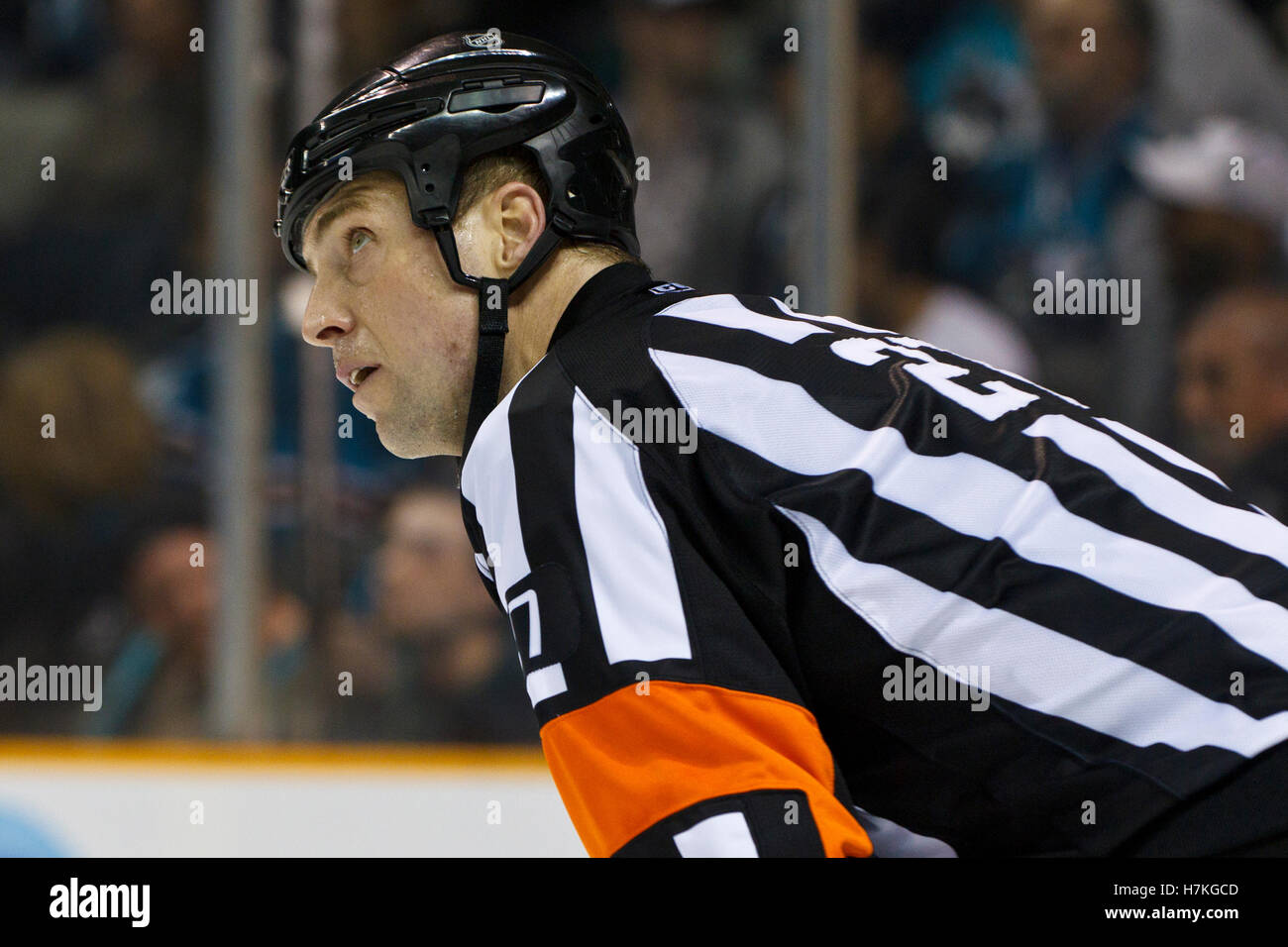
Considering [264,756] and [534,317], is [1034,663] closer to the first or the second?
[534,317]

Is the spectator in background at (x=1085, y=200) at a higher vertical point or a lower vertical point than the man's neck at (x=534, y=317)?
higher

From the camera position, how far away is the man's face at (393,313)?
1.70m

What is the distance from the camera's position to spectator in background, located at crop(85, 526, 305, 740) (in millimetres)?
3924

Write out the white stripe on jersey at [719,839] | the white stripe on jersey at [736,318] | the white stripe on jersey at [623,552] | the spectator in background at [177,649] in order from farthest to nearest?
the spectator in background at [177,649] → the white stripe on jersey at [736,318] → the white stripe on jersey at [623,552] → the white stripe on jersey at [719,839]

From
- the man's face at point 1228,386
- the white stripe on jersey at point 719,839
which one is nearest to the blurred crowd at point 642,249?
the man's face at point 1228,386

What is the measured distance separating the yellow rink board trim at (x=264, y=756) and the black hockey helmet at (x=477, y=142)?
2290mm

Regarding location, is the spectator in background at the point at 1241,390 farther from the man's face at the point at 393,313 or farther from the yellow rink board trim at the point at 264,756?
the man's face at the point at 393,313

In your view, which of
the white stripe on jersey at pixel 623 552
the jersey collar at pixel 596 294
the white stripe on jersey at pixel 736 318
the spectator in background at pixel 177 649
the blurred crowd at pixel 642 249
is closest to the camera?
the white stripe on jersey at pixel 623 552

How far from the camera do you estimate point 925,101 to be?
4.18 meters

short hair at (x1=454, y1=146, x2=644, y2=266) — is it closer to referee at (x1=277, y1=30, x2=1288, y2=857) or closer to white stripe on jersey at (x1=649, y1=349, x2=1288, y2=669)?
referee at (x1=277, y1=30, x2=1288, y2=857)

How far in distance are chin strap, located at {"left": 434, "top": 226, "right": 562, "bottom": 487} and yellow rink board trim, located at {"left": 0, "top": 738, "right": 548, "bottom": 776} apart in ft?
7.63

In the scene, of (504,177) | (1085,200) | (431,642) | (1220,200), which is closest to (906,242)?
(1085,200)

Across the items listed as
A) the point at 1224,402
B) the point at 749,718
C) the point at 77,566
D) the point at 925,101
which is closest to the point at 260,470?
the point at 77,566
